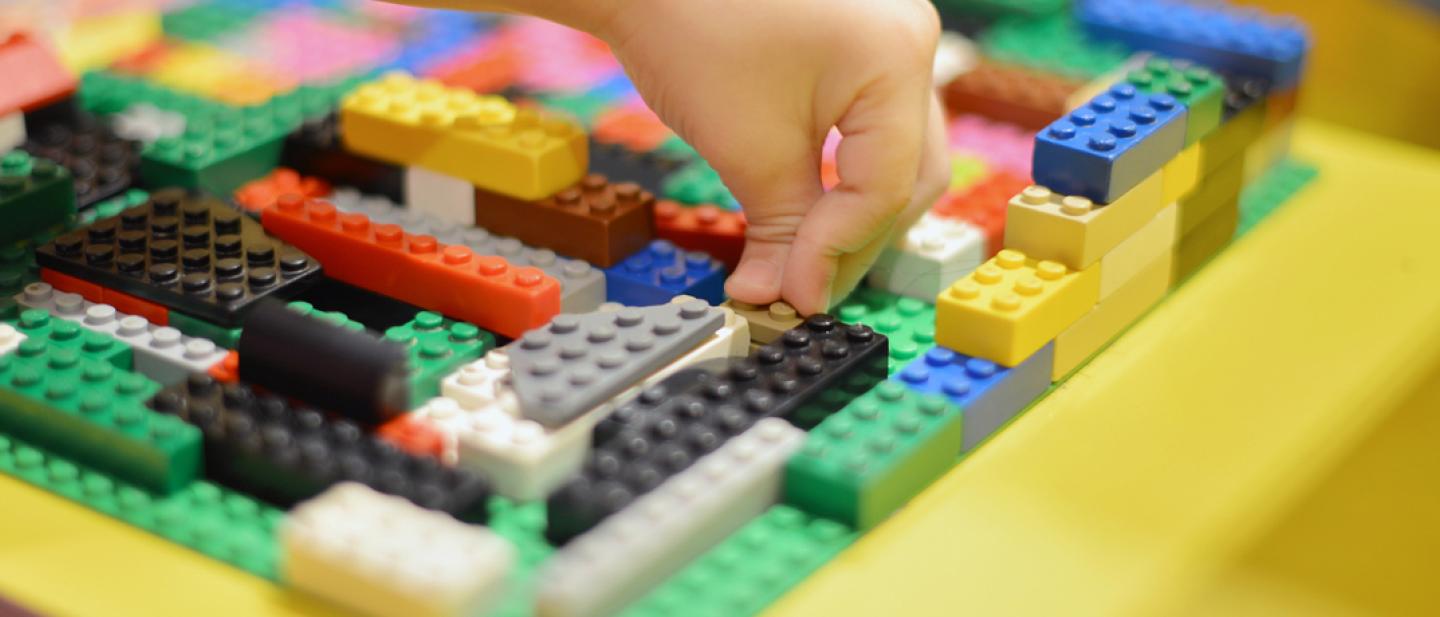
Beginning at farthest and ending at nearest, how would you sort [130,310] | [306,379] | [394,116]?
[394,116], [130,310], [306,379]

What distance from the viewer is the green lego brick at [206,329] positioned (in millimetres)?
1221

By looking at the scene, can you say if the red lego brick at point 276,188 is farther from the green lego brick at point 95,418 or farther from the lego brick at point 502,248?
the green lego brick at point 95,418

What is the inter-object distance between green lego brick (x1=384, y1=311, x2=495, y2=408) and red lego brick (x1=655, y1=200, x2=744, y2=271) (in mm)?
232

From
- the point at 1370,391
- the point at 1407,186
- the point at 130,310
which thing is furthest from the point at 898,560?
the point at 1407,186

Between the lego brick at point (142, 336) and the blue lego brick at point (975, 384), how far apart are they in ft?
1.66

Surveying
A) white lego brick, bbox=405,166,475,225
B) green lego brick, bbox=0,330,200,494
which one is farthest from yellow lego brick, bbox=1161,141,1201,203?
green lego brick, bbox=0,330,200,494

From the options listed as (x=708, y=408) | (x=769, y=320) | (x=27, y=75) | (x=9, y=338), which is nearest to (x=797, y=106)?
(x=769, y=320)

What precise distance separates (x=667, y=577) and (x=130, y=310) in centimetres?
53

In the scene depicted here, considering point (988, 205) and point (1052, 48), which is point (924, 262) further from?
point (1052, 48)

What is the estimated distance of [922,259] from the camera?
1.37 metres

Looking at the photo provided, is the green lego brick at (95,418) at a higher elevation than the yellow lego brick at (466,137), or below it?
below

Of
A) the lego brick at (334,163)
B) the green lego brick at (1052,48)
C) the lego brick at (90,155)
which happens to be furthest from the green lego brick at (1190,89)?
the lego brick at (90,155)

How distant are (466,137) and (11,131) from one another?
0.45 metres

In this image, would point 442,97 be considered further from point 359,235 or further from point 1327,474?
point 1327,474
